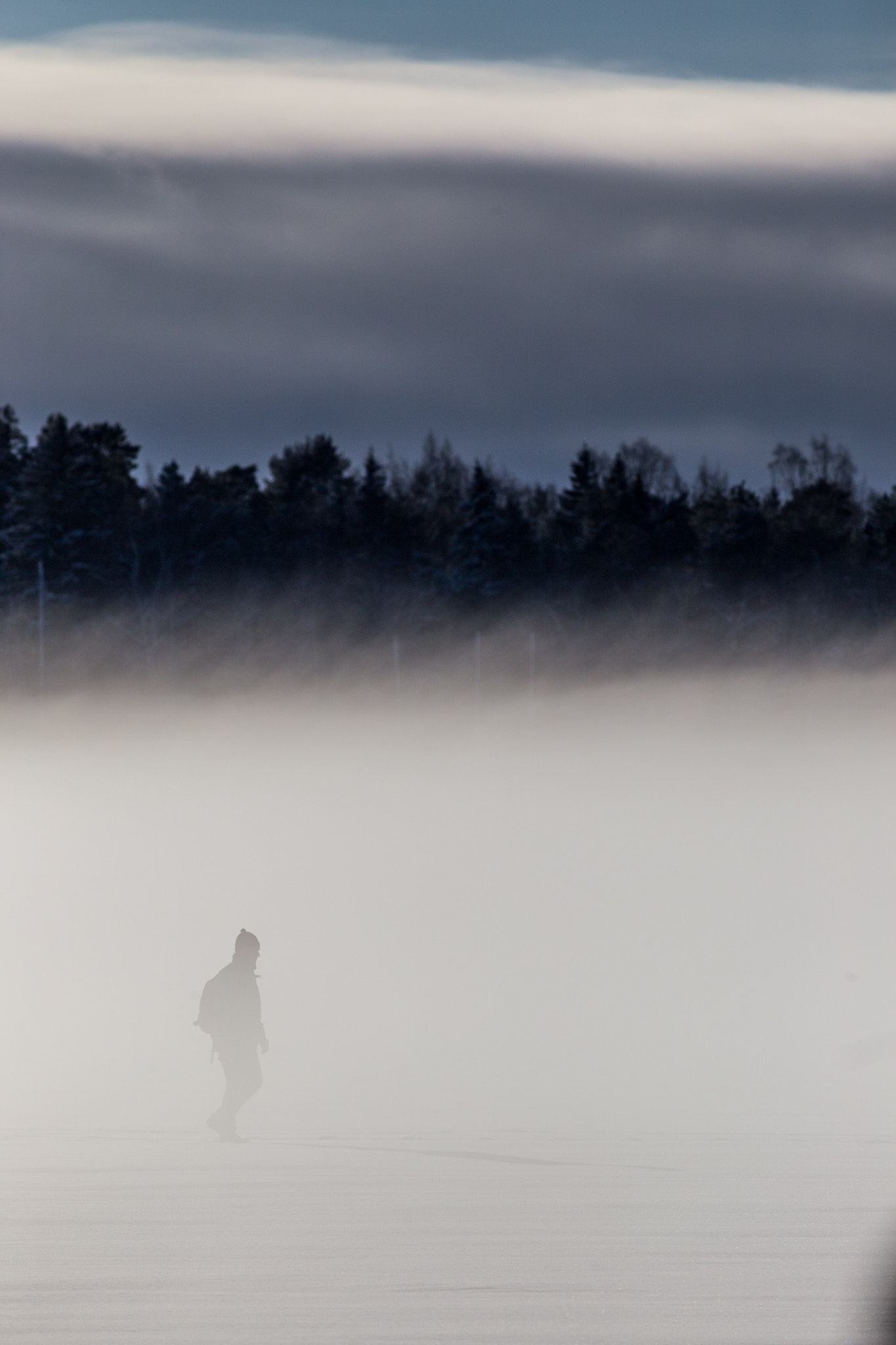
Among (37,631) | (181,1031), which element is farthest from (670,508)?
(181,1031)

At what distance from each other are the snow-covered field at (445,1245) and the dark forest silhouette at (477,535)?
347ft

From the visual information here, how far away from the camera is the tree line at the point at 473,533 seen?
121625 mm

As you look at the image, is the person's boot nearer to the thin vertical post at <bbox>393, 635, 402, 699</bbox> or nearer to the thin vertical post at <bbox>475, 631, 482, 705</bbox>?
the thin vertical post at <bbox>475, 631, 482, 705</bbox>

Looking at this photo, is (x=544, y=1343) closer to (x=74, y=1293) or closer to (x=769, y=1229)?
(x=74, y=1293)

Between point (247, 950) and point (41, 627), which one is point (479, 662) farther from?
point (247, 950)

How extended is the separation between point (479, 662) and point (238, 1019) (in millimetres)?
115228

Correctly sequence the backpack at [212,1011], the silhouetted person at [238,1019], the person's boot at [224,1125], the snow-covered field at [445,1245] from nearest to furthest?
1. the snow-covered field at [445,1245]
2. the person's boot at [224,1125]
3. the silhouetted person at [238,1019]
4. the backpack at [212,1011]

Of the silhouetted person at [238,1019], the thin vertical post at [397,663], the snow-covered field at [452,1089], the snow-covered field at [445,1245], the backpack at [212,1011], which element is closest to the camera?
the snow-covered field at [445,1245]

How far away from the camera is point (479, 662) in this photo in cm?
13212

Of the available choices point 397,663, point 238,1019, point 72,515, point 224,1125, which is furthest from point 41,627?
point 224,1125

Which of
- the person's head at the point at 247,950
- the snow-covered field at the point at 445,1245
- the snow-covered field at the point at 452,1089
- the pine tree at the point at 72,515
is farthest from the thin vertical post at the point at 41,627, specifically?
the snow-covered field at the point at 445,1245

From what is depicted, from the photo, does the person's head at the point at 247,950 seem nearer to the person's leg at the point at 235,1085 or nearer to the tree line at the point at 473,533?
the person's leg at the point at 235,1085

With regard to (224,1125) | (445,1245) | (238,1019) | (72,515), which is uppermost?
(72,515)

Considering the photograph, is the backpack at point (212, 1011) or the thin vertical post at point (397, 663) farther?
the thin vertical post at point (397, 663)
